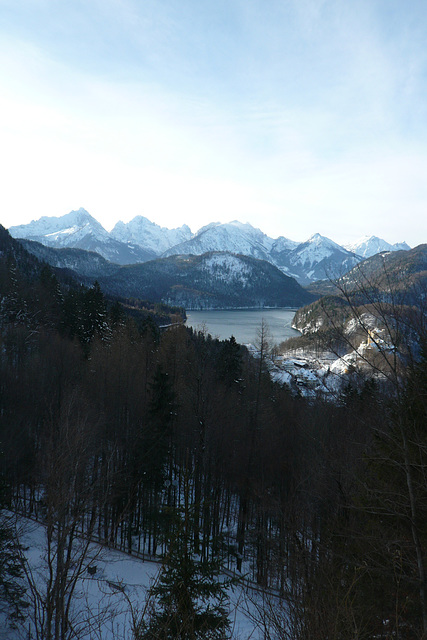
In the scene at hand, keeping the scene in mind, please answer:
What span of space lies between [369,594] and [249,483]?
38.2ft

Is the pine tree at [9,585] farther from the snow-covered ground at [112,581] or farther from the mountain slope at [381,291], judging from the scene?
the mountain slope at [381,291]

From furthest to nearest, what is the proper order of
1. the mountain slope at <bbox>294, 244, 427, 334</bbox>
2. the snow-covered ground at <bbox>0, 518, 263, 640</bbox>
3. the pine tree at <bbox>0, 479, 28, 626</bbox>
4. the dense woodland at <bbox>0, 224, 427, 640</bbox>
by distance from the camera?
the snow-covered ground at <bbox>0, 518, 263, 640</bbox>, the pine tree at <bbox>0, 479, 28, 626</bbox>, the dense woodland at <bbox>0, 224, 427, 640</bbox>, the mountain slope at <bbox>294, 244, 427, 334</bbox>

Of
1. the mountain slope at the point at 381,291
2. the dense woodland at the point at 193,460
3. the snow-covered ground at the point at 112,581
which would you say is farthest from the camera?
the snow-covered ground at the point at 112,581

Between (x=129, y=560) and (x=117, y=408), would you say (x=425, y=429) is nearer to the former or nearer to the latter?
(x=129, y=560)

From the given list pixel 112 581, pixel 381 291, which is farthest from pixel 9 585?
pixel 381 291

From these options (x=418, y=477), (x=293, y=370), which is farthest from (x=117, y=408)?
(x=293, y=370)

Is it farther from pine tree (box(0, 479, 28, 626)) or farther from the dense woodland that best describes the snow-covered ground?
pine tree (box(0, 479, 28, 626))

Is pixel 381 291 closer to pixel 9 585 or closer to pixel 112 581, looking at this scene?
pixel 9 585

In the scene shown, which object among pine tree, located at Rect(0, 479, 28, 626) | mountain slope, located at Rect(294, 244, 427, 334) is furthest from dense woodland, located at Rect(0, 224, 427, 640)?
mountain slope, located at Rect(294, 244, 427, 334)

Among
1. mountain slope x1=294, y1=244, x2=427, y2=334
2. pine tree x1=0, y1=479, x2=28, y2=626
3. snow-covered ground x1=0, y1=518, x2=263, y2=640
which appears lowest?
snow-covered ground x1=0, y1=518, x2=263, y2=640

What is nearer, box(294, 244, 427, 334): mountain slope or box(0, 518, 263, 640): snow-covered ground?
box(294, 244, 427, 334): mountain slope

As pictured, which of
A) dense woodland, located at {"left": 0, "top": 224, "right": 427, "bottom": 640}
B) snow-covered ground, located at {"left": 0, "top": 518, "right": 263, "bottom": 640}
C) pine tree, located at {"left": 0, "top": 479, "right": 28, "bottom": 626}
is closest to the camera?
dense woodland, located at {"left": 0, "top": 224, "right": 427, "bottom": 640}

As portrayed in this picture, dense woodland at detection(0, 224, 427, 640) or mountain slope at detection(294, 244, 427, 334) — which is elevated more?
mountain slope at detection(294, 244, 427, 334)

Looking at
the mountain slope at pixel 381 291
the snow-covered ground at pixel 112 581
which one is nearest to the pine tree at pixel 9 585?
the snow-covered ground at pixel 112 581
